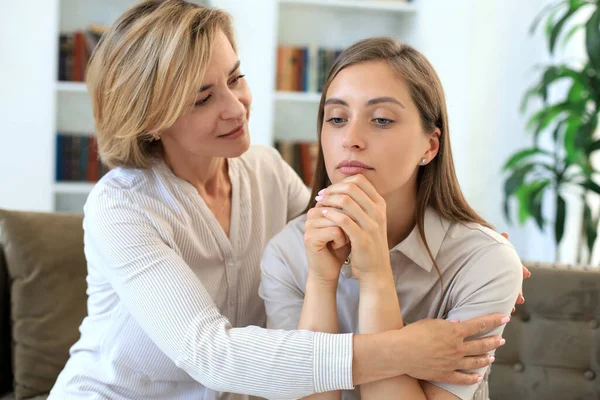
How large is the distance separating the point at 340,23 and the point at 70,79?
63.9 inches

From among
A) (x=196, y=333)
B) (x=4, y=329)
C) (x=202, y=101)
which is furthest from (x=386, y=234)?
(x=4, y=329)

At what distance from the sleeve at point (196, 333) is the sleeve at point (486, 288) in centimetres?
24

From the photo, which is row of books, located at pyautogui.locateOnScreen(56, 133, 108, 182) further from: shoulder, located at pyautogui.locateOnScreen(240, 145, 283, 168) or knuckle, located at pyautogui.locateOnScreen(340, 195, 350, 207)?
knuckle, located at pyautogui.locateOnScreen(340, 195, 350, 207)

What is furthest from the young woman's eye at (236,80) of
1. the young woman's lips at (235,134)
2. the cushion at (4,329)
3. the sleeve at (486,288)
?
the cushion at (4,329)

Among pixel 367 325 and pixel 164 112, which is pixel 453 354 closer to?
pixel 367 325

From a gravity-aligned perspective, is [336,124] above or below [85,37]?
below

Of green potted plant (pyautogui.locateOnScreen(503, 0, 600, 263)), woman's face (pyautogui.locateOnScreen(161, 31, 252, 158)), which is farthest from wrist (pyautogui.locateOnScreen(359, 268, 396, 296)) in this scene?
green potted plant (pyautogui.locateOnScreen(503, 0, 600, 263))

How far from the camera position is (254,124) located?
12.5ft

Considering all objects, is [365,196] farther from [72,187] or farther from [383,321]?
[72,187]

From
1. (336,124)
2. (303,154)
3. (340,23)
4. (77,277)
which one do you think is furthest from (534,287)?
(340,23)

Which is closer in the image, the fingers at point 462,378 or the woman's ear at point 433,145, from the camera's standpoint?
the fingers at point 462,378

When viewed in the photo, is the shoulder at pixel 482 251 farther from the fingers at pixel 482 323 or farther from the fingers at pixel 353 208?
the fingers at pixel 353 208

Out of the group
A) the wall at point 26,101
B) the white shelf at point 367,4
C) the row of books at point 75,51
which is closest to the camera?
the wall at point 26,101

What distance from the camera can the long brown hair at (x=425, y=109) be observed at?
1.36 m
